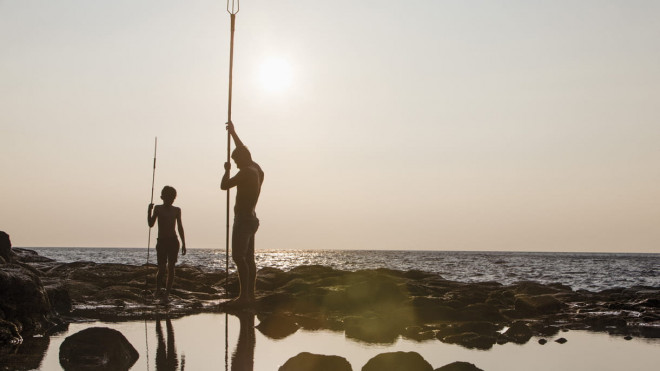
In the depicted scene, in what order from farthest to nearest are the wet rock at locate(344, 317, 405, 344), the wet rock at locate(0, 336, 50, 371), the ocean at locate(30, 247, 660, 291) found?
the ocean at locate(30, 247, 660, 291) → the wet rock at locate(344, 317, 405, 344) → the wet rock at locate(0, 336, 50, 371)

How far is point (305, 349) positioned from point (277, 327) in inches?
65.2

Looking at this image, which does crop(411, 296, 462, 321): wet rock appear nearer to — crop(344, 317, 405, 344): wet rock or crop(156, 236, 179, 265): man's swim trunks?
crop(344, 317, 405, 344): wet rock

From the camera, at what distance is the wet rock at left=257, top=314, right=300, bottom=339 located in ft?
30.2

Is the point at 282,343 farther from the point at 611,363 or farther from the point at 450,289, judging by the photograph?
the point at 450,289

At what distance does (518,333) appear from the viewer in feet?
33.3

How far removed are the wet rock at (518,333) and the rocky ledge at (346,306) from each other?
0.06ft

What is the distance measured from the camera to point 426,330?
10.4 m

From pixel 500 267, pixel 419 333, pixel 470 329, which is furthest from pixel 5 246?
Result: pixel 500 267

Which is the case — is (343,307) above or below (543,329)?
above

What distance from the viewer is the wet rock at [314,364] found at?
6.60 metres

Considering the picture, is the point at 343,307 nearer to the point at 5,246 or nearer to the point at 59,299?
the point at 59,299

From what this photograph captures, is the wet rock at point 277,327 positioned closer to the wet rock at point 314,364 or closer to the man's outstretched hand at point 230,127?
the wet rock at point 314,364

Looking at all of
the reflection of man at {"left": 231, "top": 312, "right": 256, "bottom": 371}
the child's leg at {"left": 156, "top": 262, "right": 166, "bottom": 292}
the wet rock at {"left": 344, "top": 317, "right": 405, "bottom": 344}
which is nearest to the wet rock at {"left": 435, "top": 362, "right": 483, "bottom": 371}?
the reflection of man at {"left": 231, "top": 312, "right": 256, "bottom": 371}

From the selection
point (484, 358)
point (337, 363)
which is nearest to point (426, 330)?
point (484, 358)
